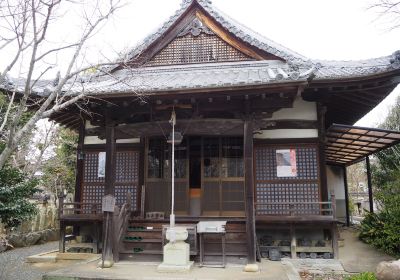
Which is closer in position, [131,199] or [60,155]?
[131,199]

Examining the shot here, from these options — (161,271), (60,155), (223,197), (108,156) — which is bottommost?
(161,271)

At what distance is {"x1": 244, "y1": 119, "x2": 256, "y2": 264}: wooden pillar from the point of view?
8748mm

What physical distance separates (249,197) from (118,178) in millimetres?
4647

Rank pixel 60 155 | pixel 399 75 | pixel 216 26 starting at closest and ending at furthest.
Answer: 1. pixel 399 75
2. pixel 216 26
3. pixel 60 155

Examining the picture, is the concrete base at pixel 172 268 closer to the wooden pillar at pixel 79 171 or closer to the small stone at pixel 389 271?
the small stone at pixel 389 271

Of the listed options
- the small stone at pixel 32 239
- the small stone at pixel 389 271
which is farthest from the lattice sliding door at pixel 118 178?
the small stone at pixel 389 271

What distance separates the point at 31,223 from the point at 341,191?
15511 millimetres

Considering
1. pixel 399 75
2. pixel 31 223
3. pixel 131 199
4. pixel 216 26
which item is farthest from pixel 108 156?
pixel 31 223

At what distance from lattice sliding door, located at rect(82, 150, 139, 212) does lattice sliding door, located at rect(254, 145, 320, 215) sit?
3.79 metres

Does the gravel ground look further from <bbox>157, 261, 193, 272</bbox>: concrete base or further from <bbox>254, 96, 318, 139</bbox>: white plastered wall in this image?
<bbox>254, 96, 318, 139</bbox>: white plastered wall

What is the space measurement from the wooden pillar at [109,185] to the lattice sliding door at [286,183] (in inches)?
160

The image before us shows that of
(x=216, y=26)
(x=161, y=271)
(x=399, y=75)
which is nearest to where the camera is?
(x=161, y=271)

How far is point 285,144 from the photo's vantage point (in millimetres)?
10680

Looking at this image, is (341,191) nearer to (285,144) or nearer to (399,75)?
(285,144)
